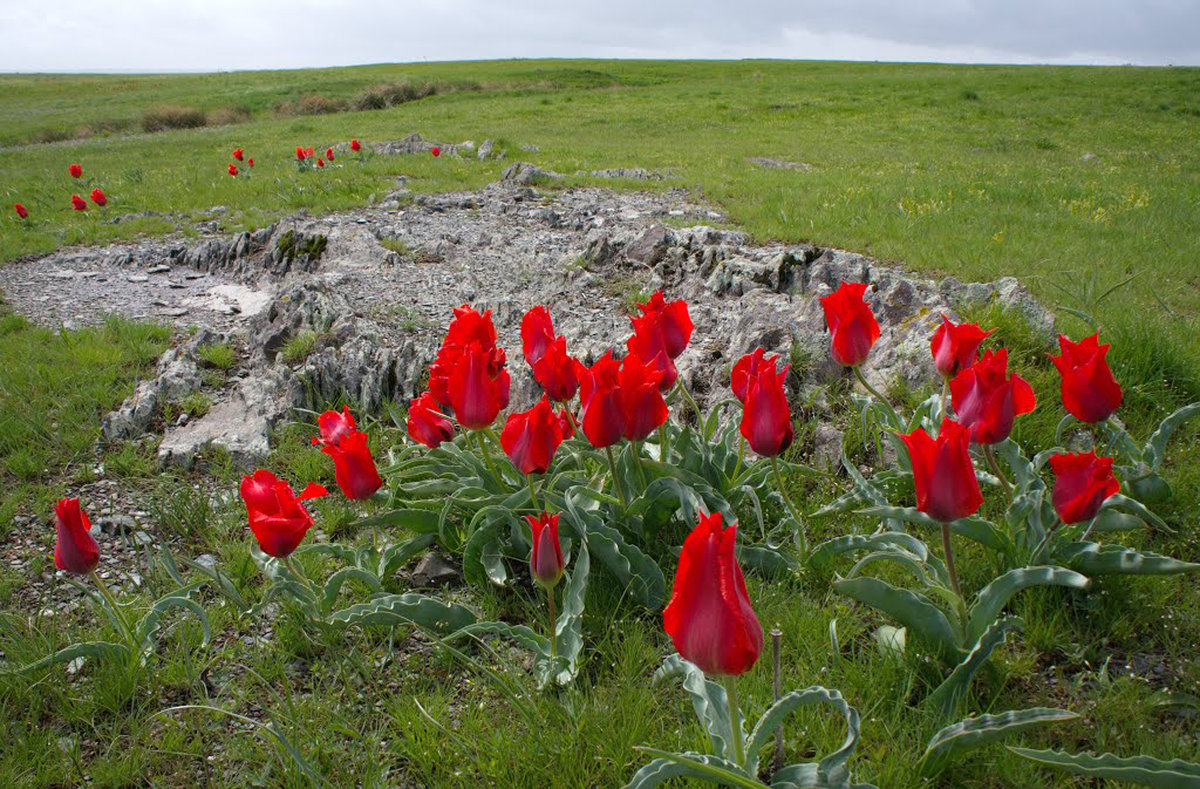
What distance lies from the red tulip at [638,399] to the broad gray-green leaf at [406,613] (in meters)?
0.91

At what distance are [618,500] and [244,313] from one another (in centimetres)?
612

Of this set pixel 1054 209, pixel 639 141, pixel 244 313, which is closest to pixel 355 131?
pixel 639 141

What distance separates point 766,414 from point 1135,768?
127 cm

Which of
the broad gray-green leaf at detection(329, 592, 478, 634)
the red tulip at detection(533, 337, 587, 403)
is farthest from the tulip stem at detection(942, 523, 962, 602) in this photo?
the broad gray-green leaf at detection(329, 592, 478, 634)

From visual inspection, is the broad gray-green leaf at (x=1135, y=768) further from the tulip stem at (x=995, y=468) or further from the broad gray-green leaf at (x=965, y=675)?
the tulip stem at (x=995, y=468)

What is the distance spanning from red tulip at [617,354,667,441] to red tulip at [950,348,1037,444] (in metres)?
0.99

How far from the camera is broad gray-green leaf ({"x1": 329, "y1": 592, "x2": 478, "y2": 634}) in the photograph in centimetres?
264

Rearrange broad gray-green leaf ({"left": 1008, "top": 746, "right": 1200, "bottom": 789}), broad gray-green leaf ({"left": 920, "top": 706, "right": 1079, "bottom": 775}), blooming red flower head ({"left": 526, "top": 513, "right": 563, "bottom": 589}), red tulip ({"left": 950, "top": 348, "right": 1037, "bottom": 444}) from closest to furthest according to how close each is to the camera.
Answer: broad gray-green leaf ({"left": 1008, "top": 746, "right": 1200, "bottom": 789}), broad gray-green leaf ({"left": 920, "top": 706, "right": 1079, "bottom": 775}), blooming red flower head ({"left": 526, "top": 513, "right": 563, "bottom": 589}), red tulip ({"left": 950, "top": 348, "right": 1037, "bottom": 444})

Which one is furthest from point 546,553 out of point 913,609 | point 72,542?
point 72,542

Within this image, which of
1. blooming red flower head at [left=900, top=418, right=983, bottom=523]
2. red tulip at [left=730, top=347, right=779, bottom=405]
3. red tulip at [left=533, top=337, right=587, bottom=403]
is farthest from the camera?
red tulip at [left=533, top=337, right=587, bottom=403]

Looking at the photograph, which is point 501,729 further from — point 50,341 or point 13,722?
point 50,341

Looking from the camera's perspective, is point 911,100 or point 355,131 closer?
point 355,131

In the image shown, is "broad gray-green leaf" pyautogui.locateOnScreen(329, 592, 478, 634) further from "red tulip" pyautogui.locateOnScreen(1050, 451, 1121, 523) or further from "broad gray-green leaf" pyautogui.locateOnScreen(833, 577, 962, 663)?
"red tulip" pyautogui.locateOnScreen(1050, 451, 1121, 523)

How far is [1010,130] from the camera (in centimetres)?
2262
